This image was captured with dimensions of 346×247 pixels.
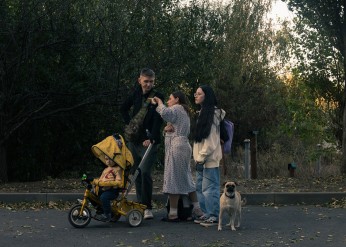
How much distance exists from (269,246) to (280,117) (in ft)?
75.5

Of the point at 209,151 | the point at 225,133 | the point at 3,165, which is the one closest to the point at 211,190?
the point at 209,151

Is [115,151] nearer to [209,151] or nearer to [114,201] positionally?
[114,201]

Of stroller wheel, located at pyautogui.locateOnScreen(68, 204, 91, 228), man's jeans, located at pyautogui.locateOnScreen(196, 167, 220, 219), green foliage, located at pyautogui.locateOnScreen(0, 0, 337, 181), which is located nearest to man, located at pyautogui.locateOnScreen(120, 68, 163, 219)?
man's jeans, located at pyautogui.locateOnScreen(196, 167, 220, 219)

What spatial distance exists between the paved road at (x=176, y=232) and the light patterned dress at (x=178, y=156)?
503 millimetres

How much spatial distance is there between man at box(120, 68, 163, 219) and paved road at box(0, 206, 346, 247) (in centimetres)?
47

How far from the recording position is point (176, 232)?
920 centimetres

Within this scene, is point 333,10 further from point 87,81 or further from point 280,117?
point 280,117

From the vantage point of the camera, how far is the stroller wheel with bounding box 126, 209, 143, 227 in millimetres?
9602

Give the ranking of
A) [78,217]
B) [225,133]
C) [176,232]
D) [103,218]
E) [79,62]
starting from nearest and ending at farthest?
[176,232]
[78,217]
[103,218]
[225,133]
[79,62]

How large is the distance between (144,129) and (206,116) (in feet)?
3.14

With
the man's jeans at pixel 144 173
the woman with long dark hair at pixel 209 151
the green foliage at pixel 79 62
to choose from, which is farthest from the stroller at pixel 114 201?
the green foliage at pixel 79 62

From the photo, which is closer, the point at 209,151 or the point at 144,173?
the point at 209,151

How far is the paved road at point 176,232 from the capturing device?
27.7ft

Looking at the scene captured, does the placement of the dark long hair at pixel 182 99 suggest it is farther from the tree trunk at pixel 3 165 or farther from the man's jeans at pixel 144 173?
the tree trunk at pixel 3 165
